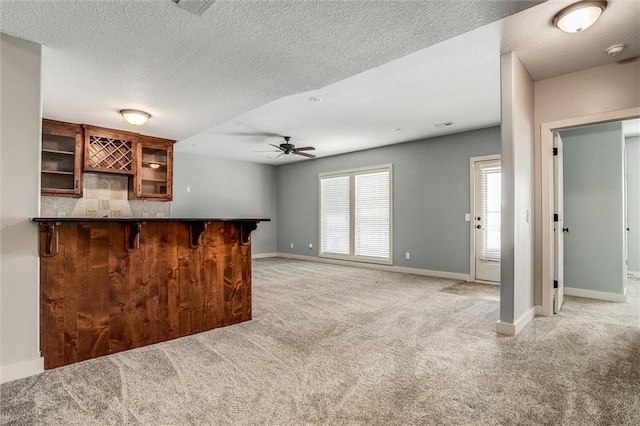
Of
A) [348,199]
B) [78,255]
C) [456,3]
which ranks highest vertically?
[456,3]

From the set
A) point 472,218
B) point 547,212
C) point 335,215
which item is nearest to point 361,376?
point 547,212

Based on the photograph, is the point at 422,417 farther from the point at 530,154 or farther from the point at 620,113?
the point at 620,113

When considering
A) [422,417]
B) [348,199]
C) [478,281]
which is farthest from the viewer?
[348,199]

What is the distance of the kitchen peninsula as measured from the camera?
248 centimetres

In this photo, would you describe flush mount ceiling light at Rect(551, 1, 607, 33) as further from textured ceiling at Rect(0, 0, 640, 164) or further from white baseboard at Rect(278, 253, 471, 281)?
white baseboard at Rect(278, 253, 471, 281)

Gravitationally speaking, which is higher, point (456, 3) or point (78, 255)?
point (456, 3)

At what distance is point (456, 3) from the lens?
6.70ft

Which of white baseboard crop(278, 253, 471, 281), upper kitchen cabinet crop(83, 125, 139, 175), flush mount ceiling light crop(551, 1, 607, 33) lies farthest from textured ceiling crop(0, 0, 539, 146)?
white baseboard crop(278, 253, 471, 281)

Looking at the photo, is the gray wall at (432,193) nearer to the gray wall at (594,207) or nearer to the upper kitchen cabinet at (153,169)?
the gray wall at (594,207)

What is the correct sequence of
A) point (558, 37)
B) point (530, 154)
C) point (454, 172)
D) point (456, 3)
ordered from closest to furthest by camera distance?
point (456, 3), point (558, 37), point (530, 154), point (454, 172)

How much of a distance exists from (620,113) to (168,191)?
636 cm

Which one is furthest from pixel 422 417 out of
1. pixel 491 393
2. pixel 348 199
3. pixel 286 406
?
pixel 348 199

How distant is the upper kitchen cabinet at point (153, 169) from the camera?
568 cm

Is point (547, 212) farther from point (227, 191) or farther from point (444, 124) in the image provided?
point (227, 191)
